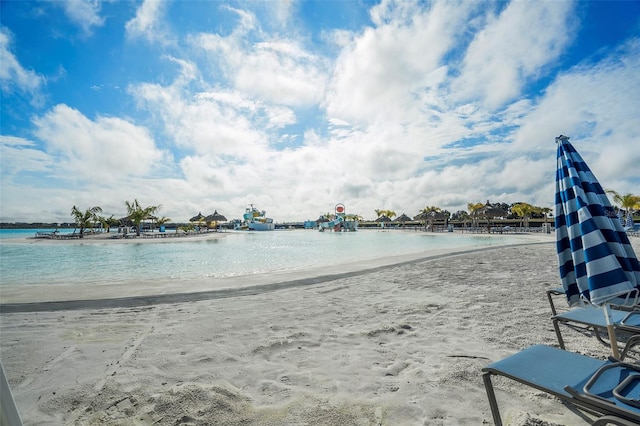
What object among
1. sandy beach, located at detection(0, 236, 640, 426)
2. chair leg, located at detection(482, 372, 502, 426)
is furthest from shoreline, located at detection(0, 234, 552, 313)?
chair leg, located at detection(482, 372, 502, 426)

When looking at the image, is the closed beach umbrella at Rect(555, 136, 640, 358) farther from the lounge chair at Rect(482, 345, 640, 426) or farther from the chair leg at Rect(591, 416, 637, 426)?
the chair leg at Rect(591, 416, 637, 426)

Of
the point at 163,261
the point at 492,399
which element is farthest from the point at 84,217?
the point at 492,399

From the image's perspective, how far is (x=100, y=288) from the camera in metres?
7.35

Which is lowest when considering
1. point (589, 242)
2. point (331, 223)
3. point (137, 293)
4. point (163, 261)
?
point (163, 261)

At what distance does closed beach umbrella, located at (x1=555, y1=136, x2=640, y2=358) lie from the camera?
211 cm

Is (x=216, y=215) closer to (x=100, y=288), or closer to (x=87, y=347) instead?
(x=100, y=288)

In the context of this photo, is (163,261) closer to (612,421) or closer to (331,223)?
(612,421)

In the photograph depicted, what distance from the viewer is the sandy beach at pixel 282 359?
228 centimetres

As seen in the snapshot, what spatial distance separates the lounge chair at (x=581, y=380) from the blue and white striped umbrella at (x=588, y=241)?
47 centimetres

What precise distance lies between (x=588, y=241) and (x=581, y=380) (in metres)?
0.96

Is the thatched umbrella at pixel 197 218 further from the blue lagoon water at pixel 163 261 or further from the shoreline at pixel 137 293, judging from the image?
the shoreline at pixel 137 293

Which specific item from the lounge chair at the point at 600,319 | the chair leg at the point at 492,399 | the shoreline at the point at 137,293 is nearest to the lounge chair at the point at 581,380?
the chair leg at the point at 492,399

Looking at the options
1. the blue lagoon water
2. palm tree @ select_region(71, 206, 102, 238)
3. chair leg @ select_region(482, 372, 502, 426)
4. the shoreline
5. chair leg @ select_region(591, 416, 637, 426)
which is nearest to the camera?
chair leg @ select_region(591, 416, 637, 426)

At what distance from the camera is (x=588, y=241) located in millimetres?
2170
